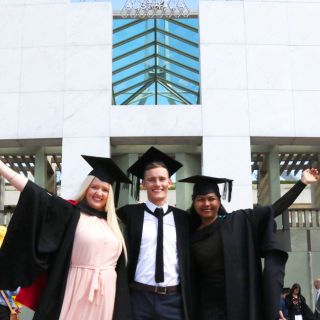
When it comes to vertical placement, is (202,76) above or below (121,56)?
below

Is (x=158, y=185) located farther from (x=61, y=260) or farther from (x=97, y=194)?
(x=61, y=260)

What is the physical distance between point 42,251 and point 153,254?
0.94 m

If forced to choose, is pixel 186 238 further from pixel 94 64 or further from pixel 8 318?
pixel 94 64

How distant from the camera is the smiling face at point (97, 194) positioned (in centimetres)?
478

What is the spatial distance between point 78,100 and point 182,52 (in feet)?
13.0

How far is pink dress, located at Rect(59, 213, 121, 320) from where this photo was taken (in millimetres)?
4496

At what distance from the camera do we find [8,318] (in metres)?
7.52

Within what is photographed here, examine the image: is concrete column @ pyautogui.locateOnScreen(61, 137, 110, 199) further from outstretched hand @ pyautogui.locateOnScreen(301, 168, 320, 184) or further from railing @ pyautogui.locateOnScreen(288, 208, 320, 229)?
outstretched hand @ pyautogui.locateOnScreen(301, 168, 320, 184)

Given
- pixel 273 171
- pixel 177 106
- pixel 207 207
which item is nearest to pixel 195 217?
pixel 207 207

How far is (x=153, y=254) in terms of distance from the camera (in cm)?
470

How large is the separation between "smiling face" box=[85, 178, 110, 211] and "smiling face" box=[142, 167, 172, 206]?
0.39m

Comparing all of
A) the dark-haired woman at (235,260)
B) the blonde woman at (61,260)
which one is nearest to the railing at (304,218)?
the dark-haired woman at (235,260)

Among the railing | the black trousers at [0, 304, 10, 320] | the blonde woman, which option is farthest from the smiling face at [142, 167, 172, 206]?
the railing

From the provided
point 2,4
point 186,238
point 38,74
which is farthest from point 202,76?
point 186,238
